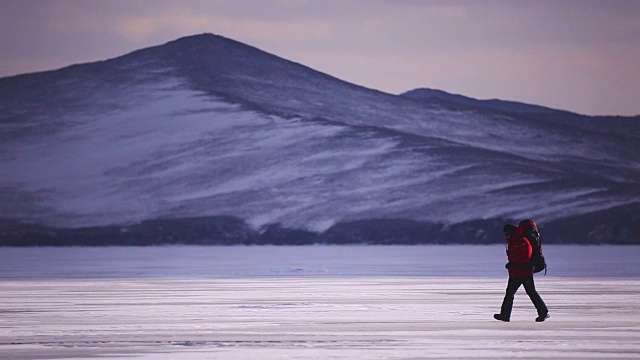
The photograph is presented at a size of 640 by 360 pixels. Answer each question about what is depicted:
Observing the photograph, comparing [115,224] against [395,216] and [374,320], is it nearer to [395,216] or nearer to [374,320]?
[395,216]

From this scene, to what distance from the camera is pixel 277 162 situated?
168000 mm

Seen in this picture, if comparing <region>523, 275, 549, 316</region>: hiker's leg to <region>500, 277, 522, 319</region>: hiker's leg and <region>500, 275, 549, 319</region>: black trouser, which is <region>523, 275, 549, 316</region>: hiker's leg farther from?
<region>500, 277, 522, 319</region>: hiker's leg

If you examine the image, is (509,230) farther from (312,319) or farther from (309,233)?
(309,233)

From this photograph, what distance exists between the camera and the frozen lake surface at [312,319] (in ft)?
46.8

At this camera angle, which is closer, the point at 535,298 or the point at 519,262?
the point at 535,298

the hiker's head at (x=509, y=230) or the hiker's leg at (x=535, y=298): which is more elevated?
the hiker's head at (x=509, y=230)

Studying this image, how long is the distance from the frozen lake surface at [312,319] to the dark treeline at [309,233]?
109466 mm

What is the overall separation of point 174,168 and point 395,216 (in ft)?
101

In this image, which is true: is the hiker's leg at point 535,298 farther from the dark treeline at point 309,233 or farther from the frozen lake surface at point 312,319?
the dark treeline at point 309,233

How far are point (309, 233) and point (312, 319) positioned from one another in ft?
421

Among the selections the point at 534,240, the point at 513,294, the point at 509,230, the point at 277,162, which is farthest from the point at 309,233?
the point at 513,294

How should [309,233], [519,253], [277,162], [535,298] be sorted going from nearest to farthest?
[535,298]
[519,253]
[309,233]
[277,162]

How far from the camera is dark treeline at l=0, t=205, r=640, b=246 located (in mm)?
140875

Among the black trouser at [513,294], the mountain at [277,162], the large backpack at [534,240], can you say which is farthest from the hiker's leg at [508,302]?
the mountain at [277,162]
